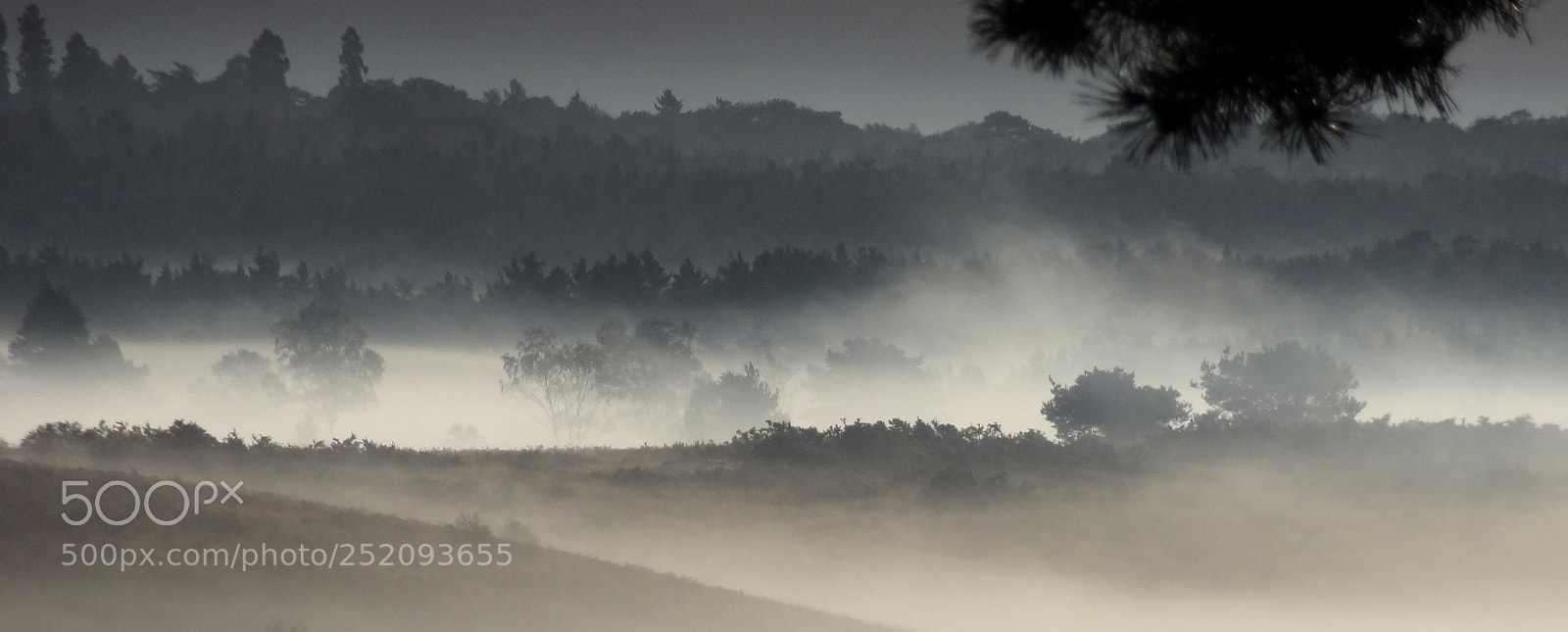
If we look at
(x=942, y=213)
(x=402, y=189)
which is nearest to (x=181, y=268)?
(x=402, y=189)

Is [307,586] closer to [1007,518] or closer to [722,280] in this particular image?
[1007,518]

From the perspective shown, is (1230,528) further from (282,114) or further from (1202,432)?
(282,114)

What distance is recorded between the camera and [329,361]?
264 feet

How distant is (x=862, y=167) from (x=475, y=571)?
4909 inches

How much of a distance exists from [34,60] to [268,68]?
29931mm

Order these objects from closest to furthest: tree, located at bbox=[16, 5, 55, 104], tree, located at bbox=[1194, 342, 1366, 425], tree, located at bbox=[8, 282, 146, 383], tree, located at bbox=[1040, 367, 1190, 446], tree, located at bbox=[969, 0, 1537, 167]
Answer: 1. tree, located at bbox=[969, 0, 1537, 167]
2. tree, located at bbox=[1040, 367, 1190, 446]
3. tree, located at bbox=[1194, 342, 1366, 425]
4. tree, located at bbox=[8, 282, 146, 383]
5. tree, located at bbox=[16, 5, 55, 104]

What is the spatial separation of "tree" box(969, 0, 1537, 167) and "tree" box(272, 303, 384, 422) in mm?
77935

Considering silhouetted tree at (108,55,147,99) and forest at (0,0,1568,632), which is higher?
silhouetted tree at (108,55,147,99)

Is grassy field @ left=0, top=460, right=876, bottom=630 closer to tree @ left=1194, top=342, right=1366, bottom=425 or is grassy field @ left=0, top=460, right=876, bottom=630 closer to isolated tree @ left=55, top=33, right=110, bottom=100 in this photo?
tree @ left=1194, top=342, right=1366, bottom=425

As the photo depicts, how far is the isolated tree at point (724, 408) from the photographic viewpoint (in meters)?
78.4

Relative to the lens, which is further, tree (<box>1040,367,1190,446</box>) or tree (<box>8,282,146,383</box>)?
tree (<box>8,282,146,383</box>)

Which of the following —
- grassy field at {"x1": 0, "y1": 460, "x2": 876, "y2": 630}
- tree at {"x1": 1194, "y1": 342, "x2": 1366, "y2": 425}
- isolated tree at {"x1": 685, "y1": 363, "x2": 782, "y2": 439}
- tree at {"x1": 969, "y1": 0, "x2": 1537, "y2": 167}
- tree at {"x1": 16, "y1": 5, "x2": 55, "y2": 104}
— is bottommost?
grassy field at {"x1": 0, "y1": 460, "x2": 876, "y2": 630}

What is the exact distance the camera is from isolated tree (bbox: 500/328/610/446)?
7656 cm

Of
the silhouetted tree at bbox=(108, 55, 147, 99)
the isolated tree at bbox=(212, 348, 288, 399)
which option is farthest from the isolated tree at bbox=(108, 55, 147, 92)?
the isolated tree at bbox=(212, 348, 288, 399)
